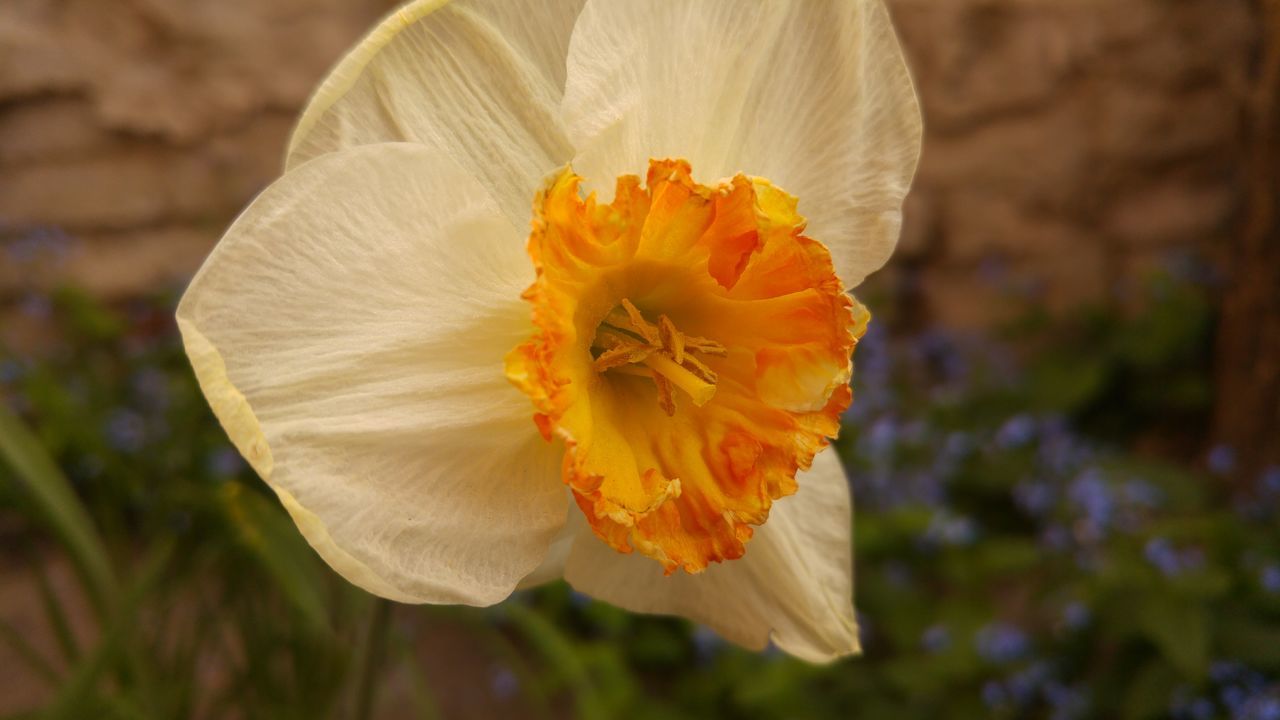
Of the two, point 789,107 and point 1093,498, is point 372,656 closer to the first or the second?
point 789,107

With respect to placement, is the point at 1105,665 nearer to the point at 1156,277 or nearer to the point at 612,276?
the point at 1156,277

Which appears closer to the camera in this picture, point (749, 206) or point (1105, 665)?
point (749, 206)

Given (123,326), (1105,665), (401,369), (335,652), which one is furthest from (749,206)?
(123,326)

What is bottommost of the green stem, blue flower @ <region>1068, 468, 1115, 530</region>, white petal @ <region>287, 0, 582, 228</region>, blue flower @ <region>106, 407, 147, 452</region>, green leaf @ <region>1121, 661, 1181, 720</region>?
green leaf @ <region>1121, 661, 1181, 720</region>

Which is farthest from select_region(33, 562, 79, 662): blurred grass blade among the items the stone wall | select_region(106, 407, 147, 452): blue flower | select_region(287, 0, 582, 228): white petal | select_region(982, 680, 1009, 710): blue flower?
the stone wall

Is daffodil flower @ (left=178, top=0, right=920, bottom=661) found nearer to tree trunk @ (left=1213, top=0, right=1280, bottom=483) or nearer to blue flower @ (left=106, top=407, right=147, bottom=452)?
blue flower @ (left=106, top=407, right=147, bottom=452)

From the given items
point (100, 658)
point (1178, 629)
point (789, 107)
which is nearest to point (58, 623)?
point (100, 658)
